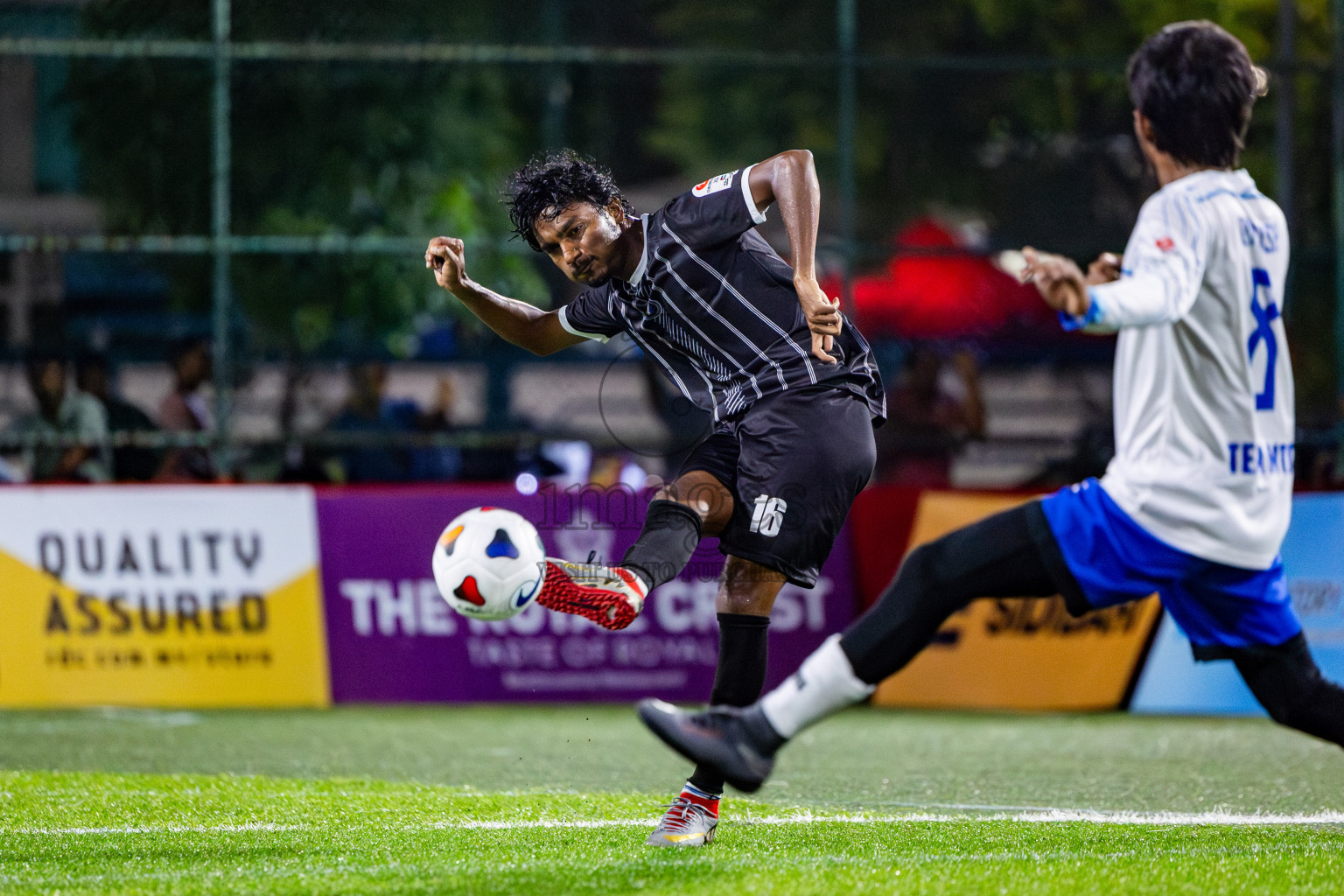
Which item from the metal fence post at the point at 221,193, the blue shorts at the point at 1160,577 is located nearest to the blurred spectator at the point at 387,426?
the metal fence post at the point at 221,193

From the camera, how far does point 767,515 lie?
473 centimetres

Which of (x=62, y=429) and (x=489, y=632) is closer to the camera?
(x=489, y=632)

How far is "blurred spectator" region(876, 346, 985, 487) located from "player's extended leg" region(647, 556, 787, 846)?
5672 millimetres

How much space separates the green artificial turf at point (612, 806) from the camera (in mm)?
4285

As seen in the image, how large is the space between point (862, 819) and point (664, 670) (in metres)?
4.30

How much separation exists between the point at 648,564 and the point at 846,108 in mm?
6852

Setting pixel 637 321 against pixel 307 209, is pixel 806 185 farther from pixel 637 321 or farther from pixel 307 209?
pixel 307 209

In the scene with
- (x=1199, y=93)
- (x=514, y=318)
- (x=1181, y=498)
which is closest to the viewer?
(x=1181, y=498)

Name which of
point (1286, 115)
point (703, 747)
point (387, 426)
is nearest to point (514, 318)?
point (703, 747)

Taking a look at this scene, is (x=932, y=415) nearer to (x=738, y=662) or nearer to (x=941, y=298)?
(x=941, y=298)

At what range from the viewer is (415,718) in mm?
9070

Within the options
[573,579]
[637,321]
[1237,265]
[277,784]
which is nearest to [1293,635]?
[1237,265]

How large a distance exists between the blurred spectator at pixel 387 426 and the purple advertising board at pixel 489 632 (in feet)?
2.83

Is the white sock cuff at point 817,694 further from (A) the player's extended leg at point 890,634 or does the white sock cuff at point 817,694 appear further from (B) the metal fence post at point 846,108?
(B) the metal fence post at point 846,108
